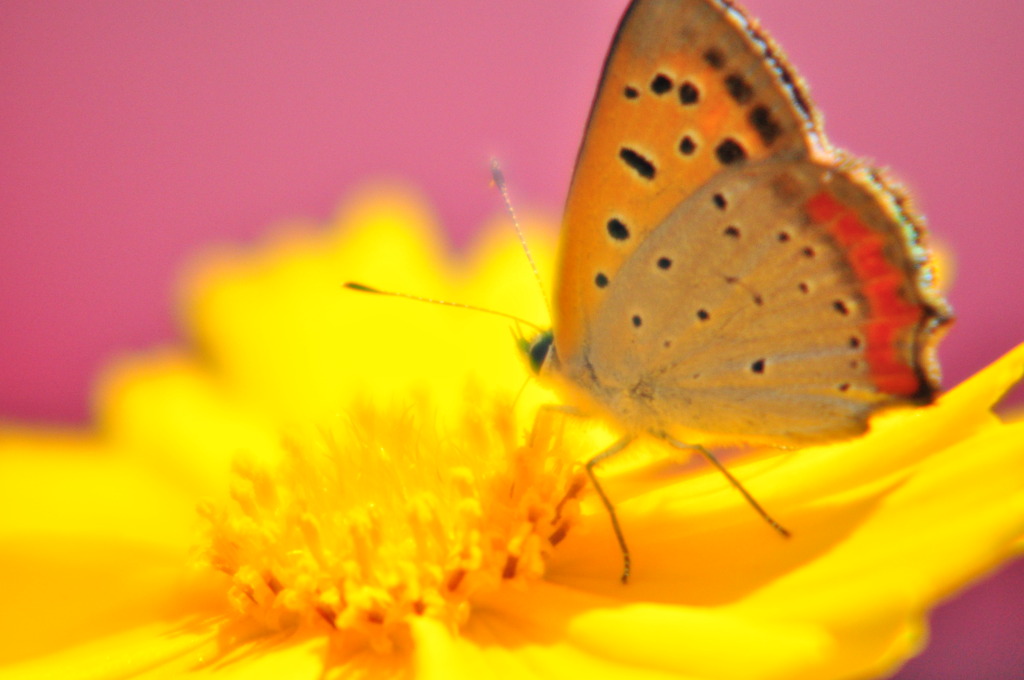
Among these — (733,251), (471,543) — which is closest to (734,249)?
(733,251)

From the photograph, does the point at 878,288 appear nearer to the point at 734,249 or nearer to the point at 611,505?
the point at 734,249

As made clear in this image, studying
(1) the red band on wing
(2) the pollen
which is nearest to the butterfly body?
(1) the red band on wing

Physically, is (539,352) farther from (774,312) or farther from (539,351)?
(774,312)

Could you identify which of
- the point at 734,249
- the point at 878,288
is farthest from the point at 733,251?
the point at 878,288

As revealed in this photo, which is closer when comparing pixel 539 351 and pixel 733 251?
pixel 733 251

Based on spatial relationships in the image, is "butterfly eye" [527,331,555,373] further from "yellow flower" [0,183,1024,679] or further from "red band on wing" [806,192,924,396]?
"red band on wing" [806,192,924,396]

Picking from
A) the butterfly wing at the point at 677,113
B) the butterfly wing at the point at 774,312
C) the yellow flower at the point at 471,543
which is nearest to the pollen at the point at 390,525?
the yellow flower at the point at 471,543

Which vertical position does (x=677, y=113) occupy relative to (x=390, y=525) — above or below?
above
